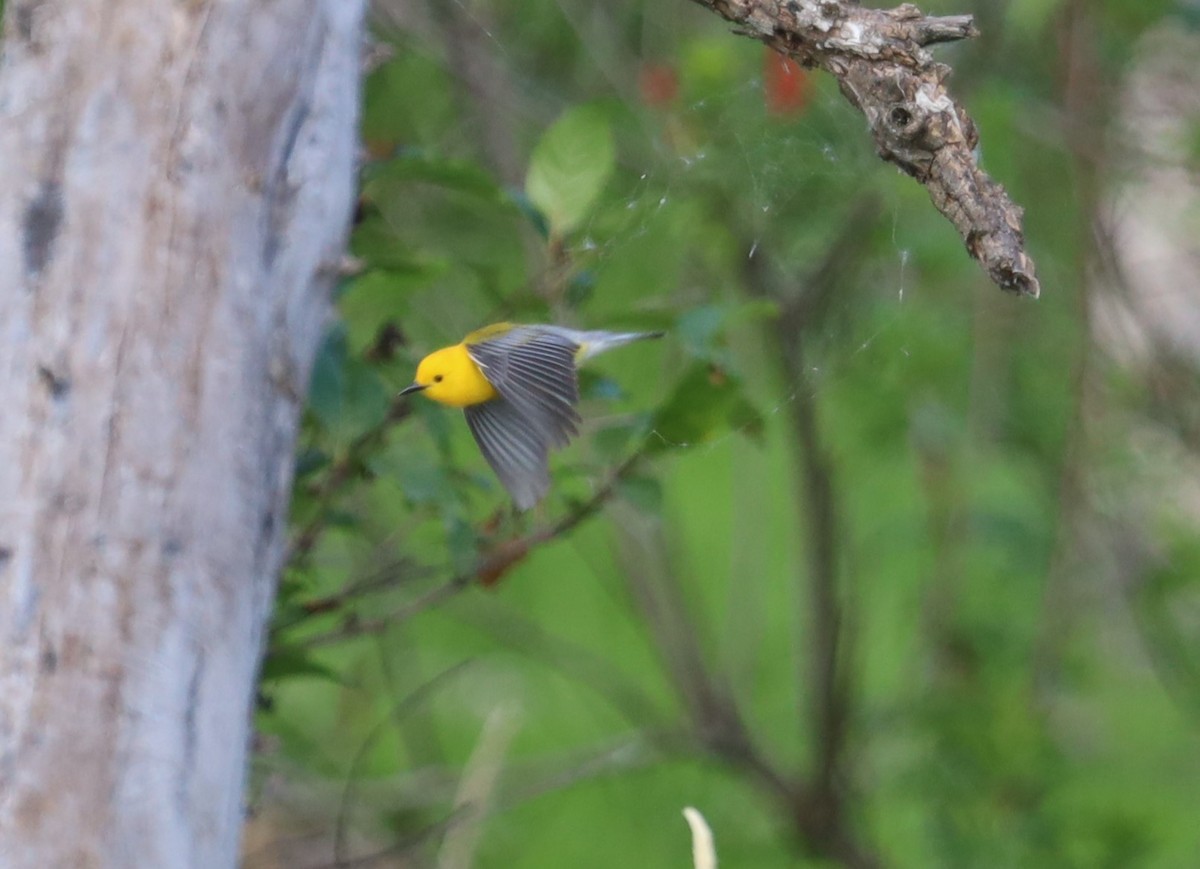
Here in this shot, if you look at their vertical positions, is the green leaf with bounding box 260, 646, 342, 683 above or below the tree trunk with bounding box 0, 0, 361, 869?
below

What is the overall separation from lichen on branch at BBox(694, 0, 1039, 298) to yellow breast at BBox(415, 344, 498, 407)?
0.38 metres

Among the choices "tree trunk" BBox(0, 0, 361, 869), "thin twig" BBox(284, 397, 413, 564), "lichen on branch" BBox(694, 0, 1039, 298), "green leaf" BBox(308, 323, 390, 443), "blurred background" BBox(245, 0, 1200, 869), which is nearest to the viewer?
"lichen on branch" BBox(694, 0, 1039, 298)

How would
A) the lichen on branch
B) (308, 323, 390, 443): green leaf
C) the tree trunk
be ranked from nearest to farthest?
1. the lichen on branch
2. the tree trunk
3. (308, 323, 390, 443): green leaf

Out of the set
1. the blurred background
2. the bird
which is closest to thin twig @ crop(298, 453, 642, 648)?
the blurred background

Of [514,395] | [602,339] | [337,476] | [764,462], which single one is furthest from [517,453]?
[764,462]

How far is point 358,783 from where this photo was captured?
279 cm

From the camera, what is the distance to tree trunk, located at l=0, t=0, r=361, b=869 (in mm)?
1034

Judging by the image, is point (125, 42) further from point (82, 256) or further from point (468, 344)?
point (468, 344)

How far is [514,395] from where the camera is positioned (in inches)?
42.6

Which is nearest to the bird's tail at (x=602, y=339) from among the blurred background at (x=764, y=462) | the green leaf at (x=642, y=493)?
the blurred background at (x=764, y=462)

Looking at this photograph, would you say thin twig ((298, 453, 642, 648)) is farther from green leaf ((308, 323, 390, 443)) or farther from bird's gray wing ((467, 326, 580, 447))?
bird's gray wing ((467, 326, 580, 447))

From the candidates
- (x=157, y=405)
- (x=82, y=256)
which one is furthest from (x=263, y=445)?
(x=82, y=256)

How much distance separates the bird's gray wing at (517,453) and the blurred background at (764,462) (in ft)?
0.83

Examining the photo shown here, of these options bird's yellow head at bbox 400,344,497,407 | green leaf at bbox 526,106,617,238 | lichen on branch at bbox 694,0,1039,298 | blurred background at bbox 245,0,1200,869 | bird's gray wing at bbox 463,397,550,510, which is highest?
lichen on branch at bbox 694,0,1039,298
